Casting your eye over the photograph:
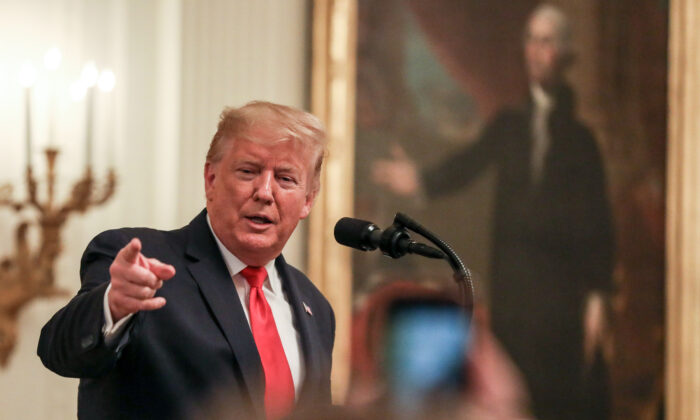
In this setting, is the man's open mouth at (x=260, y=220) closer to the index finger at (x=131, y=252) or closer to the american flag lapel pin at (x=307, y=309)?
the american flag lapel pin at (x=307, y=309)

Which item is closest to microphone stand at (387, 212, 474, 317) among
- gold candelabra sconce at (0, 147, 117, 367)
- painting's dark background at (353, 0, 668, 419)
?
gold candelabra sconce at (0, 147, 117, 367)

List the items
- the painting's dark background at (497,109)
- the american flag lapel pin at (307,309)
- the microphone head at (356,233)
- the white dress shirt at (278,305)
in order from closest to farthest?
the microphone head at (356,233)
the white dress shirt at (278,305)
the american flag lapel pin at (307,309)
the painting's dark background at (497,109)

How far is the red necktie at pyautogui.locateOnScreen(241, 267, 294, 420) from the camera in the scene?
2135mm

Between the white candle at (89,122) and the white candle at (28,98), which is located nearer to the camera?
the white candle at (28,98)

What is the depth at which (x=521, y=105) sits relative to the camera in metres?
4.56

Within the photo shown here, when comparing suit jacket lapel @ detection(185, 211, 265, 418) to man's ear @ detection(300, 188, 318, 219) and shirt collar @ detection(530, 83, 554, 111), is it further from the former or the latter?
shirt collar @ detection(530, 83, 554, 111)

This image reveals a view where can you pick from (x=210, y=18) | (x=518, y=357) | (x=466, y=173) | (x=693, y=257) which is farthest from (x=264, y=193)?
(x=693, y=257)

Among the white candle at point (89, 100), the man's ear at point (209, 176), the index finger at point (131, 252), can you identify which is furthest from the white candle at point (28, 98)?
the index finger at point (131, 252)

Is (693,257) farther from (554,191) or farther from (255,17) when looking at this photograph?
(255,17)

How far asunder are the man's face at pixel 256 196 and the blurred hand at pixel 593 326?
2731mm

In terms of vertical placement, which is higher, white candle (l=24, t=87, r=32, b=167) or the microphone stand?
white candle (l=24, t=87, r=32, b=167)

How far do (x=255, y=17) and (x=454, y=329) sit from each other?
297 centimetres

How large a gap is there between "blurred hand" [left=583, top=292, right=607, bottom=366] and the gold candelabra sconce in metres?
2.68

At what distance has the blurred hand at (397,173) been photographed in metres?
4.30
